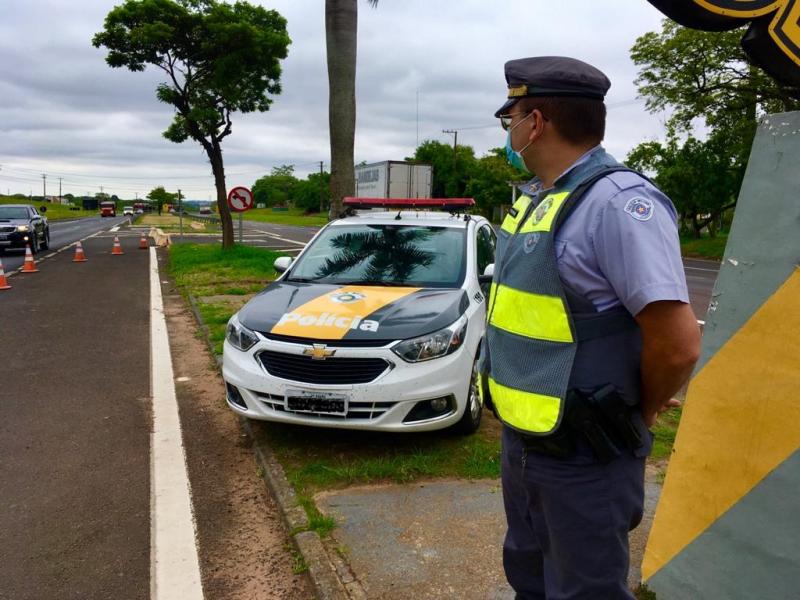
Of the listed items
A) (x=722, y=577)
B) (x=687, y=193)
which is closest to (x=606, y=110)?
(x=722, y=577)

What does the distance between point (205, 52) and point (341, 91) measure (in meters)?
10.9

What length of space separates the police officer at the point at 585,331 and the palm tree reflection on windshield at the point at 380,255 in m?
3.07

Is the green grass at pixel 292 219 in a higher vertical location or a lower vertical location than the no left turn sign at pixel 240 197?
higher

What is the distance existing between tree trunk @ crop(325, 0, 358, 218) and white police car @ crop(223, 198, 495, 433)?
4391mm

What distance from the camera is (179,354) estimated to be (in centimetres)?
702

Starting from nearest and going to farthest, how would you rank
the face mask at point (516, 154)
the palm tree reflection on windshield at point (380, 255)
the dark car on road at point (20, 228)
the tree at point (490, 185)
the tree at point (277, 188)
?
the face mask at point (516, 154) < the palm tree reflection on windshield at point (380, 255) < the dark car on road at point (20, 228) < the tree at point (490, 185) < the tree at point (277, 188)

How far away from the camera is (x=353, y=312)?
4.18 meters

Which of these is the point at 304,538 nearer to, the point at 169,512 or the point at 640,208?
the point at 169,512

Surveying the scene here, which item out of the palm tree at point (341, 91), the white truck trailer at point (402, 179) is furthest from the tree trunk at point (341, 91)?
the white truck trailer at point (402, 179)

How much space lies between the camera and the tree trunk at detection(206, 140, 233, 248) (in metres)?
18.9

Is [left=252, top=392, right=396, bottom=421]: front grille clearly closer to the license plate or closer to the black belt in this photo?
the license plate

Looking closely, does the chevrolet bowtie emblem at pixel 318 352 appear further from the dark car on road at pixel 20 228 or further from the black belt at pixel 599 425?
the dark car on road at pixel 20 228

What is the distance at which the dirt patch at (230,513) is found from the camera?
9.39 feet

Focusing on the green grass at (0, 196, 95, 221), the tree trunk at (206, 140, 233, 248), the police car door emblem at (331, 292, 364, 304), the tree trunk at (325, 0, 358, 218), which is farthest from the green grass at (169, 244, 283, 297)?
the green grass at (0, 196, 95, 221)
